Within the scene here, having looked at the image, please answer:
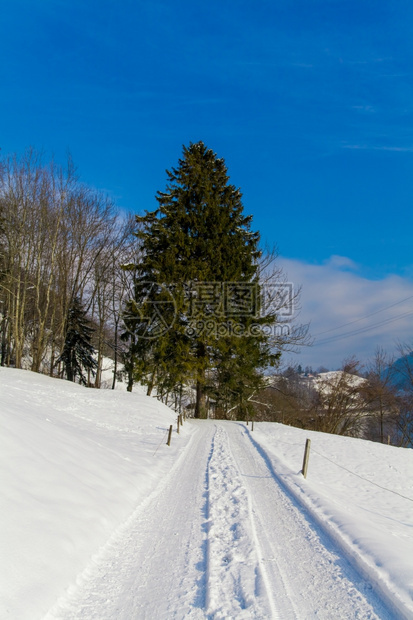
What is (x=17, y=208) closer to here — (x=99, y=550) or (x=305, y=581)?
(x=99, y=550)

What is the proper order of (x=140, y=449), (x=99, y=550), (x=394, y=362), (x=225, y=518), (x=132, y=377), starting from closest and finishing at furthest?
(x=99, y=550) < (x=225, y=518) < (x=140, y=449) < (x=132, y=377) < (x=394, y=362)

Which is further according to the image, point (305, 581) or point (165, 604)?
point (305, 581)

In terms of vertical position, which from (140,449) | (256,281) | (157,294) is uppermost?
(256,281)

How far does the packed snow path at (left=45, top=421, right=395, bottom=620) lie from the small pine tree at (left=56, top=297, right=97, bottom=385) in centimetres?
2302

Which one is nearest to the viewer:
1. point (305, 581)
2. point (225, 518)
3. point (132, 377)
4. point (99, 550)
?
point (305, 581)

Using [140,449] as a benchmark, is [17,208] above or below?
above

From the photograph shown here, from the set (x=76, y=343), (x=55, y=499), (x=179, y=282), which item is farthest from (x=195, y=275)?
(x=55, y=499)

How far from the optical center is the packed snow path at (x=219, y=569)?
10.3ft

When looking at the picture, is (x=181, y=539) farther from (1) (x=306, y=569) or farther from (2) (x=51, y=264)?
(2) (x=51, y=264)

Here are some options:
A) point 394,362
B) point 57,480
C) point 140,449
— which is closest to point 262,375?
point 140,449

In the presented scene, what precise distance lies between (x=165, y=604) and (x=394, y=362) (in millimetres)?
35656

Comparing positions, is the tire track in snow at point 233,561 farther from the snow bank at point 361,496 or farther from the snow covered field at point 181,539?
the snow bank at point 361,496

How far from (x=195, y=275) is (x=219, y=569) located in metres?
18.1

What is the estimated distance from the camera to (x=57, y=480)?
198 inches
